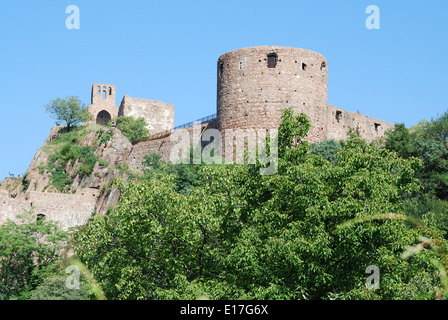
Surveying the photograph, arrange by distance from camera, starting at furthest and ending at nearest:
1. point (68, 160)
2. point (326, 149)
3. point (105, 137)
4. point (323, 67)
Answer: point (68, 160) < point (105, 137) < point (323, 67) < point (326, 149)

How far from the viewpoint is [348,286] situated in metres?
17.0

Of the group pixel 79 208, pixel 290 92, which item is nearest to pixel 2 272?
pixel 79 208

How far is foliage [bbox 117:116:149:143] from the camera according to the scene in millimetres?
60219

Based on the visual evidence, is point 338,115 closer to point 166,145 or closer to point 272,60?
point 272,60

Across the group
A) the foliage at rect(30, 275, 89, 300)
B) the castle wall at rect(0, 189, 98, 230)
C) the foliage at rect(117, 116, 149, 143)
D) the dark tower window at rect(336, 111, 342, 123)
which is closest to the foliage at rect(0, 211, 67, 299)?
the castle wall at rect(0, 189, 98, 230)

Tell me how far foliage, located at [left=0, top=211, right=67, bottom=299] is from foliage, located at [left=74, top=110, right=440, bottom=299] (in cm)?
1293

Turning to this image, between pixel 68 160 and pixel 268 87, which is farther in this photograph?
pixel 68 160

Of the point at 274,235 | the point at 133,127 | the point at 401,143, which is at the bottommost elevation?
the point at 274,235

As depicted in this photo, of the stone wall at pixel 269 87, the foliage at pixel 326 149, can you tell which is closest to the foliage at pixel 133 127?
the stone wall at pixel 269 87

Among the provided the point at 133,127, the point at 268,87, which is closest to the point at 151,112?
the point at 133,127

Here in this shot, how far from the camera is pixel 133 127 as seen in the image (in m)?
61.9

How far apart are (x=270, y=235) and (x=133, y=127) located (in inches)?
1760
